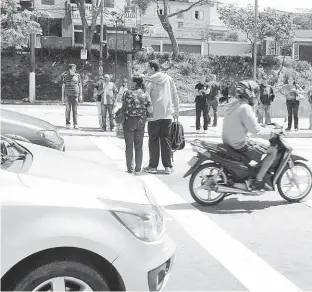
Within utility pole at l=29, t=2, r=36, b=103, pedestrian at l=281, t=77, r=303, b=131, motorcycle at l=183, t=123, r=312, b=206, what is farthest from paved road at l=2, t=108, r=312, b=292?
utility pole at l=29, t=2, r=36, b=103

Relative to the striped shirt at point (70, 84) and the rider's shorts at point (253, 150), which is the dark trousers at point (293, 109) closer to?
the striped shirt at point (70, 84)

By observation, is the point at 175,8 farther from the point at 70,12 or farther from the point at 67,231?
the point at 67,231

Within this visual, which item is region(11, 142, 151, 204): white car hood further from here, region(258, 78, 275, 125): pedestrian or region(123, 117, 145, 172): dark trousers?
region(258, 78, 275, 125): pedestrian

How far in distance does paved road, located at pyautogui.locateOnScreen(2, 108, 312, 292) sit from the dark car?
5.45 feet

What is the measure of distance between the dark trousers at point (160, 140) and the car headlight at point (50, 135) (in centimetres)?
156

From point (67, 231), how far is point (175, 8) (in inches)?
3374

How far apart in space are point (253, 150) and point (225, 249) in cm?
223

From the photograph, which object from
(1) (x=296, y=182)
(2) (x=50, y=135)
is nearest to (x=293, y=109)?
(2) (x=50, y=135)

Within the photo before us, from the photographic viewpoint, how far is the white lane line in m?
5.65

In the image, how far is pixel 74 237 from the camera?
12.3 feet

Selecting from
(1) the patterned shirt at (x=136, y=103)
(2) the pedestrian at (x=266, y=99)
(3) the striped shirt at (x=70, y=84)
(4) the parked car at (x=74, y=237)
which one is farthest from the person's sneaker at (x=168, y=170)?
(2) the pedestrian at (x=266, y=99)

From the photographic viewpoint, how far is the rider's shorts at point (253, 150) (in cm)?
864

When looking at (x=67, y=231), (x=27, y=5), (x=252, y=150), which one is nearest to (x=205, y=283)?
(x=67, y=231)

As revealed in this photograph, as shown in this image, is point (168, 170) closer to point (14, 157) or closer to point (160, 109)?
point (160, 109)
